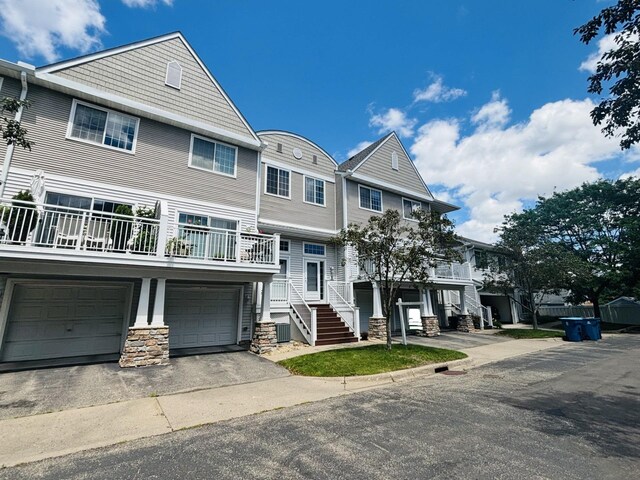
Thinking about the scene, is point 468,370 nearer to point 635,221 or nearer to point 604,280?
point 604,280

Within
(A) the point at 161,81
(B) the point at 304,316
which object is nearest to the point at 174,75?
(A) the point at 161,81

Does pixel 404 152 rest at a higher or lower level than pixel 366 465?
higher

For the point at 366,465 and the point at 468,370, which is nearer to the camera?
the point at 366,465

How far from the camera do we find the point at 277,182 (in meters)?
15.2

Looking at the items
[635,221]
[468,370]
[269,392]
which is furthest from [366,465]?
[635,221]

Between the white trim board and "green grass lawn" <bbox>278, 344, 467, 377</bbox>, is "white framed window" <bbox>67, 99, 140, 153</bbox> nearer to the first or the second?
the white trim board

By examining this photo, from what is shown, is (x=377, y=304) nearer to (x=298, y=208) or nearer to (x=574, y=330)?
(x=298, y=208)

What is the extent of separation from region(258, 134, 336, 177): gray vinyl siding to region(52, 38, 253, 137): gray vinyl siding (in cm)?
176

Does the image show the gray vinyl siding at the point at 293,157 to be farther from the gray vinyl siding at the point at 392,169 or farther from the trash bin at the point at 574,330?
the trash bin at the point at 574,330

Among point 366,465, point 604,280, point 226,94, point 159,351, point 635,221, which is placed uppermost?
point 226,94

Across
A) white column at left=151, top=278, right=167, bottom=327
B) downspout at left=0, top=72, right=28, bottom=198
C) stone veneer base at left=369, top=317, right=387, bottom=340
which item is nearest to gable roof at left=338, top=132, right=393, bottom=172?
stone veneer base at left=369, top=317, right=387, bottom=340

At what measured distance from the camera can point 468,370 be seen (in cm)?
905

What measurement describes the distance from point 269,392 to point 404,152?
17.7m

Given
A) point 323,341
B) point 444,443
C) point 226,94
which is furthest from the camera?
point 226,94
